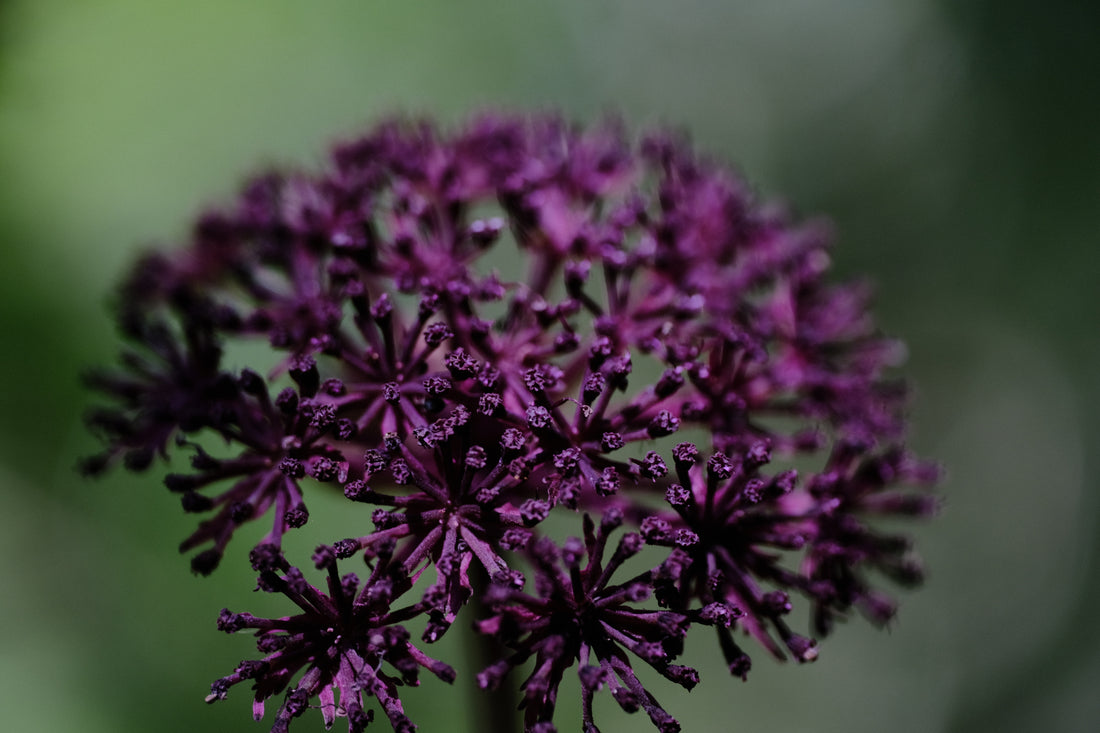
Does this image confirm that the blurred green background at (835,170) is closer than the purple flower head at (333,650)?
No

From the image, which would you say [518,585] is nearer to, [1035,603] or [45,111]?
[45,111]

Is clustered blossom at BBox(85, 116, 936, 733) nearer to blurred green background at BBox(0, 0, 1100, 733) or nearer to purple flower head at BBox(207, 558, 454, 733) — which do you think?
purple flower head at BBox(207, 558, 454, 733)

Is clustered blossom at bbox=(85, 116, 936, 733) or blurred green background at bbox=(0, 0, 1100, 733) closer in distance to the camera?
clustered blossom at bbox=(85, 116, 936, 733)

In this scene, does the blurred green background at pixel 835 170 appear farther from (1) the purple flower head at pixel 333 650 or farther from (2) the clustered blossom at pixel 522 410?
(1) the purple flower head at pixel 333 650

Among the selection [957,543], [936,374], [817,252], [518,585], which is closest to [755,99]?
[936,374]

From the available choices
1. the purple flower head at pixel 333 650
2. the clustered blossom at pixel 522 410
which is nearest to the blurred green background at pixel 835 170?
the clustered blossom at pixel 522 410

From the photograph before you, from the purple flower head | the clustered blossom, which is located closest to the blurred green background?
the clustered blossom
